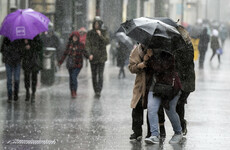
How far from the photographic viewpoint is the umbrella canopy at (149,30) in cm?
893

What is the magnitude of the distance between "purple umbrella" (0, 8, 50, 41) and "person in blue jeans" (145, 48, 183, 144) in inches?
186

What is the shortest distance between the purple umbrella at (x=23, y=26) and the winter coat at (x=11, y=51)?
55cm

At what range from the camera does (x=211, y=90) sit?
18.0 m

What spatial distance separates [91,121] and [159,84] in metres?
2.77

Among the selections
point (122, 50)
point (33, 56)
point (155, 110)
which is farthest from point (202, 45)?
point (155, 110)

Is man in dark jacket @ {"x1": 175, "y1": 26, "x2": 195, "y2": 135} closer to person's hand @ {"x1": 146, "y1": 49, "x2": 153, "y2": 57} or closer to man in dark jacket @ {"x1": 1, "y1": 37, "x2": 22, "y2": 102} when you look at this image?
person's hand @ {"x1": 146, "y1": 49, "x2": 153, "y2": 57}

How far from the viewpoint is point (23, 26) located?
13523 millimetres

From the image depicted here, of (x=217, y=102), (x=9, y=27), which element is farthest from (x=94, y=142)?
(x=217, y=102)

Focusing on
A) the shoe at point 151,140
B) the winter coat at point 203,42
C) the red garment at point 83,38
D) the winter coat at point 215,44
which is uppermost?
the red garment at point 83,38

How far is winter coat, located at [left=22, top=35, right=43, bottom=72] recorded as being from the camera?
14203 millimetres

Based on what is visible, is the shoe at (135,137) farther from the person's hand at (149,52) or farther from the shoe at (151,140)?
the person's hand at (149,52)

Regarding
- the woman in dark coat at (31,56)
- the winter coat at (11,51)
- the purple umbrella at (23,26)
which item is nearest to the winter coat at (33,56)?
the woman in dark coat at (31,56)

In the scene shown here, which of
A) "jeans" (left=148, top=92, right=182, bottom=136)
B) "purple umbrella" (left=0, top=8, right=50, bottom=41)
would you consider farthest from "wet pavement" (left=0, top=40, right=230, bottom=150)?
"purple umbrella" (left=0, top=8, right=50, bottom=41)

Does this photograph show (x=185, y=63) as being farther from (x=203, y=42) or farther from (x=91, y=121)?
(x=203, y=42)
